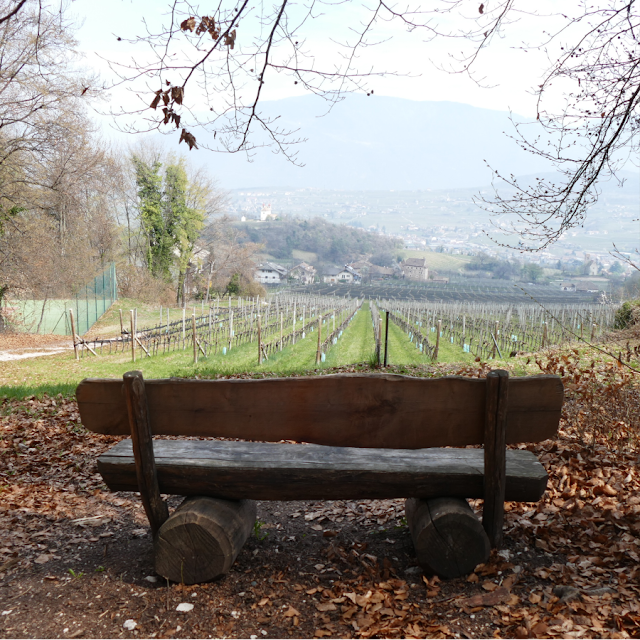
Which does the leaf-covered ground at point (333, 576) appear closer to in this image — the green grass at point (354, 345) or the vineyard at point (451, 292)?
the green grass at point (354, 345)

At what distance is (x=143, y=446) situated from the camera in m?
2.17

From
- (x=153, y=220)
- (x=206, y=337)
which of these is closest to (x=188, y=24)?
(x=206, y=337)

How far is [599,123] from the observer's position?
14.9 ft

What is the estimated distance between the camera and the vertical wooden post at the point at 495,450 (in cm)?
204

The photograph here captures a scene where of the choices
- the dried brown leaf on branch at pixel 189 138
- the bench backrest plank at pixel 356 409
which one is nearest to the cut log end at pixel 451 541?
the bench backrest plank at pixel 356 409

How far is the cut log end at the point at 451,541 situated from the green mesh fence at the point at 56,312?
2226 cm

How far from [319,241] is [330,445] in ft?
265

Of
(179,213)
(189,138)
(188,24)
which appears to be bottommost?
(189,138)

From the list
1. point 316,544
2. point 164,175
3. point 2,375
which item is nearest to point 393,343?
point 2,375

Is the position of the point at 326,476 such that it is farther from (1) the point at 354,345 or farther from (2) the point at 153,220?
(2) the point at 153,220

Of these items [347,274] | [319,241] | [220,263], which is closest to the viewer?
[220,263]

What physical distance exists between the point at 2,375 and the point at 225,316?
48.4 ft

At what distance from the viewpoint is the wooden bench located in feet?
6.83

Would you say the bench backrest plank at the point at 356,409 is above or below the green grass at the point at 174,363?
above
